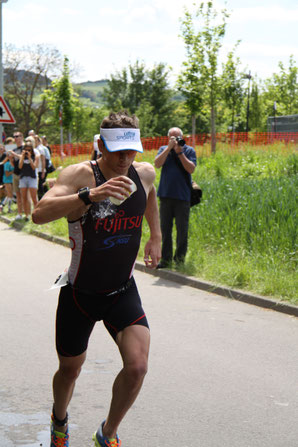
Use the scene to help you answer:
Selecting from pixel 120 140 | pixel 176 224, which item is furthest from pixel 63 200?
pixel 176 224

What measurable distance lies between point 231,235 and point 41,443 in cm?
761

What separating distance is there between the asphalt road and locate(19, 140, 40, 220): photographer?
26.6 feet

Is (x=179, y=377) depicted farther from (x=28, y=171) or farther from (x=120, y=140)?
(x=28, y=171)

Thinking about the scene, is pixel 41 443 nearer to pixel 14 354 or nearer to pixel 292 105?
pixel 14 354

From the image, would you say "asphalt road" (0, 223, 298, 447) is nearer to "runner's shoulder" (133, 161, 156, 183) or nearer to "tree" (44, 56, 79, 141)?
"runner's shoulder" (133, 161, 156, 183)

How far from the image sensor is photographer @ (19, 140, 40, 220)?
16.7 m

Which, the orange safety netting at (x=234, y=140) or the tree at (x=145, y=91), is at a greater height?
the tree at (x=145, y=91)

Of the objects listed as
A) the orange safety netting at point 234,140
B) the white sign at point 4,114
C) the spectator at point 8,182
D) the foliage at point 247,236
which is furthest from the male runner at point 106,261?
the orange safety netting at point 234,140

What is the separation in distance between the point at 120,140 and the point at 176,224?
290 inches

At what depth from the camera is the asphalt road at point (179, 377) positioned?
4246 mm

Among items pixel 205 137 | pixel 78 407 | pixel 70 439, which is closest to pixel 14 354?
pixel 78 407

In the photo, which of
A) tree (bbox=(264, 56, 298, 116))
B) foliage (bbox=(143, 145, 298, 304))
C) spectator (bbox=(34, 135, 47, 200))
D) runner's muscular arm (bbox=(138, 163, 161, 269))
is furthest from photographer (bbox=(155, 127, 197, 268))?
tree (bbox=(264, 56, 298, 116))

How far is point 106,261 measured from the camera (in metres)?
3.59

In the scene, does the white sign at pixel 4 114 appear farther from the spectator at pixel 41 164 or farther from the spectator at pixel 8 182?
the spectator at pixel 8 182
